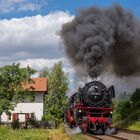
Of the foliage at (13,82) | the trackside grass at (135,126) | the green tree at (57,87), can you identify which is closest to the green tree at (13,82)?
the foliage at (13,82)

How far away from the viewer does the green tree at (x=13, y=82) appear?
44.7 meters

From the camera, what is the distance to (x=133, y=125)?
4012 cm

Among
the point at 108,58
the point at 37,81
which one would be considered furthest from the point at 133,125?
the point at 37,81

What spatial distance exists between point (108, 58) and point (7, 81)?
15.6 meters

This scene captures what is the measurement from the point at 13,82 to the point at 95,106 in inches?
638

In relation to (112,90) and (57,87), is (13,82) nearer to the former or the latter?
(112,90)

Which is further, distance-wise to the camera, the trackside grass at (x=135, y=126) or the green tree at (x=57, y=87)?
the green tree at (x=57, y=87)

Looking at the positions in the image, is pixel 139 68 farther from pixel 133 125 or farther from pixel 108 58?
pixel 133 125

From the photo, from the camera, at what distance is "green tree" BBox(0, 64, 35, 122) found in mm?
44656

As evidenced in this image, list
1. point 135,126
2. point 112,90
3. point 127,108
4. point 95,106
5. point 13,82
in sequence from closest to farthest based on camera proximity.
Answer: point 95,106 < point 112,90 < point 135,126 < point 13,82 < point 127,108

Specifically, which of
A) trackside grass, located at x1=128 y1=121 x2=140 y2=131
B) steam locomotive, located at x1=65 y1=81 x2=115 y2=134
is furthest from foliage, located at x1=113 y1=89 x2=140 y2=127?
steam locomotive, located at x1=65 y1=81 x2=115 y2=134

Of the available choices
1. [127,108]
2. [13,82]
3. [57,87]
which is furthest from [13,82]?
[57,87]

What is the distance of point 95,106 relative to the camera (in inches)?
1224

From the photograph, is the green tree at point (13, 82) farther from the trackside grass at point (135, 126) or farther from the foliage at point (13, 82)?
the trackside grass at point (135, 126)
